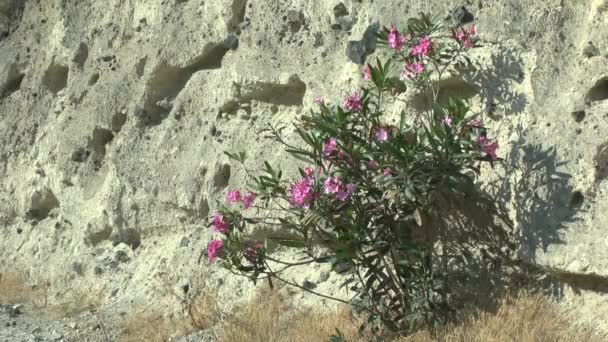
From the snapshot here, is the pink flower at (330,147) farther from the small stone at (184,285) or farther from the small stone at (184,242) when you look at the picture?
the small stone at (184,242)

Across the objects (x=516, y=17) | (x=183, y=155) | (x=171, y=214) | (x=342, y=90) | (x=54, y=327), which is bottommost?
(x=54, y=327)

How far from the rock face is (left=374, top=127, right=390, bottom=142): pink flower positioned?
2.68 feet

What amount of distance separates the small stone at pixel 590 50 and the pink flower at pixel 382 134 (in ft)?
3.87

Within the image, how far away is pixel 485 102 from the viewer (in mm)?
5176

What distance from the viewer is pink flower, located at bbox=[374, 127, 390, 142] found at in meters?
4.49

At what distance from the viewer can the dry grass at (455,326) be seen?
4.29 m

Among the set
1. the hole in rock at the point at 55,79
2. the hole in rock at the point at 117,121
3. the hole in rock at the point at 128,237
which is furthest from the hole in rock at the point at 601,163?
the hole in rock at the point at 55,79

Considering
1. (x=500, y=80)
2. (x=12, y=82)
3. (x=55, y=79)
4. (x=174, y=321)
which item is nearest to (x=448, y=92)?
(x=500, y=80)

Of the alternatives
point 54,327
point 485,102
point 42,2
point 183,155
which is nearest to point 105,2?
point 42,2

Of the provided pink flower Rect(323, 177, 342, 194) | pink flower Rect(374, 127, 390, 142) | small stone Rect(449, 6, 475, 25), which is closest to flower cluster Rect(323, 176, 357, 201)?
pink flower Rect(323, 177, 342, 194)

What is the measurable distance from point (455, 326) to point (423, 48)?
4.92 feet

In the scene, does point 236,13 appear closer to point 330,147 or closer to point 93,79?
point 93,79

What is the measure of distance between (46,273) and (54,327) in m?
1.58

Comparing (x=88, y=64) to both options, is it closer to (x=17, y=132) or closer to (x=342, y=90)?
(x=17, y=132)
